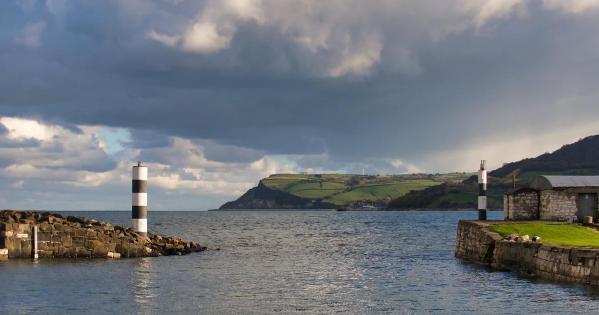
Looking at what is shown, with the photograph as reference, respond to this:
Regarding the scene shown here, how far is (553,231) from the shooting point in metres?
42.7

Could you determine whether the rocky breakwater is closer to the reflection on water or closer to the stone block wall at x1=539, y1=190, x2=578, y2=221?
the reflection on water

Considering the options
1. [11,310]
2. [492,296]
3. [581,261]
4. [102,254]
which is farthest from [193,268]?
[581,261]

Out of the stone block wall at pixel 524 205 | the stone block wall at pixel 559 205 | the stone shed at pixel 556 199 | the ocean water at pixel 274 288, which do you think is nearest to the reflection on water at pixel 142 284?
the ocean water at pixel 274 288

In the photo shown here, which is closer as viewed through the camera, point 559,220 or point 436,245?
point 559,220

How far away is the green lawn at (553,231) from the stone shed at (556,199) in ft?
15.5

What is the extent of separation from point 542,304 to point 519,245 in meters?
11.4

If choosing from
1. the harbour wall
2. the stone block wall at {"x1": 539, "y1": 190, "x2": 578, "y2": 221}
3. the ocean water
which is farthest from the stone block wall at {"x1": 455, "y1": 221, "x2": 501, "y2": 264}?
the stone block wall at {"x1": 539, "y1": 190, "x2": 578, "y2": 221}

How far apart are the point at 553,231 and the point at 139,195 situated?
26.1 meters

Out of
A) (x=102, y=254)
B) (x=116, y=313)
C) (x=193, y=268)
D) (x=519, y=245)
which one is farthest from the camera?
(x=102, y=254)

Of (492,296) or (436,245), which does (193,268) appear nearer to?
(492,296)

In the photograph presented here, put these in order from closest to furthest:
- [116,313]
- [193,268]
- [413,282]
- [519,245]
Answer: [116,313], [413,282], [519,245], [193,268]

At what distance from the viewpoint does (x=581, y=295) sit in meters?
27.7

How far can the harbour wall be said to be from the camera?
3025 centimetres

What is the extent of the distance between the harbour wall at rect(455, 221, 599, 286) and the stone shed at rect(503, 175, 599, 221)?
5.14 m
